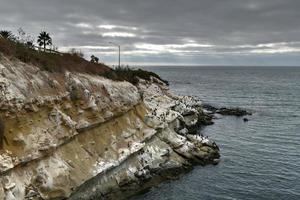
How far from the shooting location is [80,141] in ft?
108

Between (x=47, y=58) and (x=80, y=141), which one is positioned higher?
(x=47, y=58)

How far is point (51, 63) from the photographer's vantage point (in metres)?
34.6

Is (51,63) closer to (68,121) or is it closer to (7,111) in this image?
(68,121)

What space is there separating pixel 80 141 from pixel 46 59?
7.27 meters

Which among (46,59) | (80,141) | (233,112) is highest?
(46,59)

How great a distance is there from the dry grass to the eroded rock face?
2.81 ft

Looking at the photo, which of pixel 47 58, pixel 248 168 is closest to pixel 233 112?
pixel 248 168

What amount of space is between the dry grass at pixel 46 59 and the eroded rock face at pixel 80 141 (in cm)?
86

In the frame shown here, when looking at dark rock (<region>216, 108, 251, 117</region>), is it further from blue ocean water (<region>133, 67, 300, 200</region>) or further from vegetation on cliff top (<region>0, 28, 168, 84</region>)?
vegetation on cliff top (<region>0, 28, 168, 84</region>)

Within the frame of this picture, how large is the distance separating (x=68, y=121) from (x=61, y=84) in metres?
3.85

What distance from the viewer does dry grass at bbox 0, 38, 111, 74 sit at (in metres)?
31.9

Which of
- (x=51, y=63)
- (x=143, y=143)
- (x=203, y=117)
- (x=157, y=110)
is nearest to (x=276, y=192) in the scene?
(x=143, y=143)

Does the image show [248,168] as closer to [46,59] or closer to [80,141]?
[80,141]

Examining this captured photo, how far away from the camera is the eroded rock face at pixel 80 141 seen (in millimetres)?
27078
